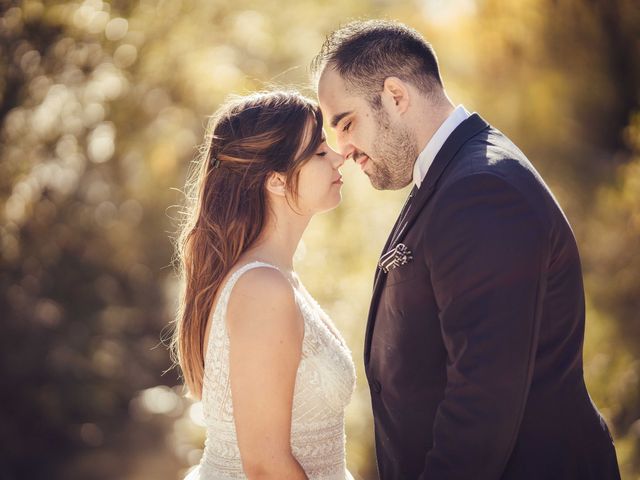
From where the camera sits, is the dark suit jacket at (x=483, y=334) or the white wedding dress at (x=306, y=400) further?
the white wedding dress at (x=306, y=400)

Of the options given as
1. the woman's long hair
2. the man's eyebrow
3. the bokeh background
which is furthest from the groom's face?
the bokeh background

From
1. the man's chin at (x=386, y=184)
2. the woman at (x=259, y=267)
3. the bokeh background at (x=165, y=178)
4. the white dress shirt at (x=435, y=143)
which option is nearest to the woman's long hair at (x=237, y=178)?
the woman at (x=259, y=267)

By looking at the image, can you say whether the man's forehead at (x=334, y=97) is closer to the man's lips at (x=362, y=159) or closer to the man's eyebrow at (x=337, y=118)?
the man's eyebrow at (x=337, y=118)

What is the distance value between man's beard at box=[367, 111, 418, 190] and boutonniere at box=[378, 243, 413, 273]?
0.95 ft

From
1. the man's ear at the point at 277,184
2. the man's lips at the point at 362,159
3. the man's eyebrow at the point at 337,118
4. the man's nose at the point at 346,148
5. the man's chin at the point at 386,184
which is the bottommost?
the man's ear at the point at 277,184

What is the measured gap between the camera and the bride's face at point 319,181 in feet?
7.52

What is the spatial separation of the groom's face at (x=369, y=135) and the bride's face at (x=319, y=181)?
9 centimetres

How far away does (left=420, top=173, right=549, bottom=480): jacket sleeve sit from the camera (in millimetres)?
1619

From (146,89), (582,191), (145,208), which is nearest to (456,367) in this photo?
(582,191)

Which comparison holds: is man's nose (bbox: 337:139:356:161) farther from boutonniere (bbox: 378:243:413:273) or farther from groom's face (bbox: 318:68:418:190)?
boutonniere (bbox: 378:243:413:273)

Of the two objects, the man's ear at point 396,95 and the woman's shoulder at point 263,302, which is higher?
the man's ear at point 396,95

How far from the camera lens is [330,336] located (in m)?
2.24

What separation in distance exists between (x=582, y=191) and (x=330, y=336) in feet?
4.82

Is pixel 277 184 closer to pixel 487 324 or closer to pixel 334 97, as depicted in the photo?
pixel 334 97
